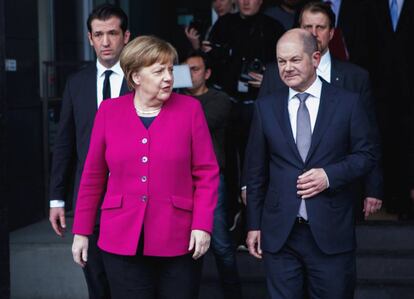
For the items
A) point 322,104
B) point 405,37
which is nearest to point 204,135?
point 322,104

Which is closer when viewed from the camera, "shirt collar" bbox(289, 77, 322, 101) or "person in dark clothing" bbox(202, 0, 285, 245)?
"shirt collar" bbox(289, 77, 322, 101)

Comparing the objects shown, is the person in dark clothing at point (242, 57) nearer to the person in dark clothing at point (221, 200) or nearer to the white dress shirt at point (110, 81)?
the person in dark clothing at point (221, 200)

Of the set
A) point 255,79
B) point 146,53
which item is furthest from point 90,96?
point 255,79

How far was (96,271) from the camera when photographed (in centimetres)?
486

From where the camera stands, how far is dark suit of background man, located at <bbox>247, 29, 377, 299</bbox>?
432 cm

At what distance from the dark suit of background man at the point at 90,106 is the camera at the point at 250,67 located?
1.75m

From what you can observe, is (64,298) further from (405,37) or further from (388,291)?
(405,37)

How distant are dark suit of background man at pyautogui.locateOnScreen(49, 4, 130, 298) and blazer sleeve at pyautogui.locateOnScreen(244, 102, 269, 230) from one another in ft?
2.68

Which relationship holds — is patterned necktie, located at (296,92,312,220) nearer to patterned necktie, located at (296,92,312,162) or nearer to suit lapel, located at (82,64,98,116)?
patterned necktie, located at (296,92,312,162)

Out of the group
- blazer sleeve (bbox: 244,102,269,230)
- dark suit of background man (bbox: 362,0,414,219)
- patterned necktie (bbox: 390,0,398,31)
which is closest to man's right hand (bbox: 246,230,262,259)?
blazer sleeve (bbox: 244,102,269,230)

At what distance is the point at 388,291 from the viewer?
250 inches

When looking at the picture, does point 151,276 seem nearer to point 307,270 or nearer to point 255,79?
point 307,270

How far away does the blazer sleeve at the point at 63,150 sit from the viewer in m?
4.95

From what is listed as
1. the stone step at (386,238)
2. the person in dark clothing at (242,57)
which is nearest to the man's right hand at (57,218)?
the person in dark clothing at (242,57)
